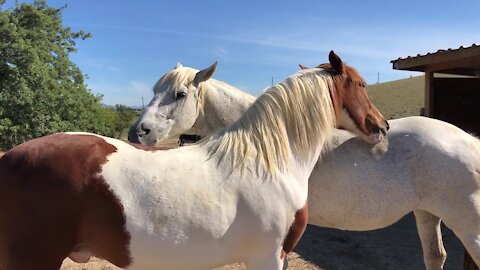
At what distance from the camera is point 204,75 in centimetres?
316

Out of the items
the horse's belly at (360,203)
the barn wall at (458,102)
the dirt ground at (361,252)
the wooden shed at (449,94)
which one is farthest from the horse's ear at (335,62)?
the barn wall at (458,102)

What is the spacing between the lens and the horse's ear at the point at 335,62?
2.35m

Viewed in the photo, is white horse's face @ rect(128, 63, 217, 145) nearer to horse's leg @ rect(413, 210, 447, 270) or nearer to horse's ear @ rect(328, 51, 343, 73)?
horse's ear @ rect(328, 51, 343, 73)

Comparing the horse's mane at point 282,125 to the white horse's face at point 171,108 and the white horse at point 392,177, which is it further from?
the white horse's face at point 171,108

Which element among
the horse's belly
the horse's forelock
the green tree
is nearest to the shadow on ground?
the horse's belly

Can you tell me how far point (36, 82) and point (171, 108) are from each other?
17.2 meters

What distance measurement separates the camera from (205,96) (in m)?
3.26

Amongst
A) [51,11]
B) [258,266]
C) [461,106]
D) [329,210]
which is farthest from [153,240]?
[51,11]

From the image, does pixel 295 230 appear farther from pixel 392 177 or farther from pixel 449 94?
pixel 449 94

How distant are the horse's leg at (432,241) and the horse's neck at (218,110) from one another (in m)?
1.74

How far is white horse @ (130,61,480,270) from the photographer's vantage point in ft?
9.73

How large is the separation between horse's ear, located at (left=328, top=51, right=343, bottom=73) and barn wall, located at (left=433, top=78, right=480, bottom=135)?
17.0ft

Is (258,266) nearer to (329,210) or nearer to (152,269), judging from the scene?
(152,269)

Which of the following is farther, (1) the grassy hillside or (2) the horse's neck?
(1) the grassy hillside
